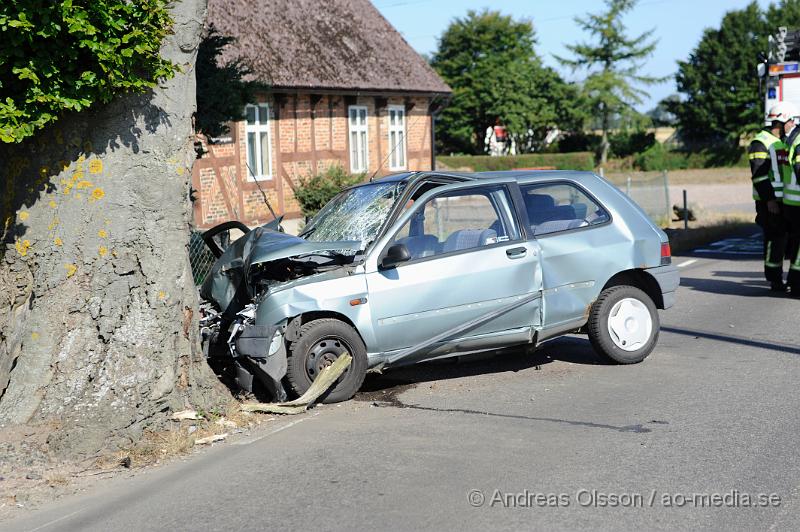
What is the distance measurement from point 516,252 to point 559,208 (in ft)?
2.53

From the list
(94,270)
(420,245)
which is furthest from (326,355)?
(94,270)

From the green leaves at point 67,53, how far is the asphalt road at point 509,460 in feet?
7.63

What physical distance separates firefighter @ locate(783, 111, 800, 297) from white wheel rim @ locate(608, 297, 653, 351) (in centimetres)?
443

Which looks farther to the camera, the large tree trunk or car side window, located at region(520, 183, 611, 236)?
car side window, located at region(520, 183, 611, 236)

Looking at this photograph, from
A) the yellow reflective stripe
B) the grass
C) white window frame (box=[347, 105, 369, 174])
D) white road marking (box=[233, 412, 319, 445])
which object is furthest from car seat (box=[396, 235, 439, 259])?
white window frame (box=[347, 105, 369, 174])

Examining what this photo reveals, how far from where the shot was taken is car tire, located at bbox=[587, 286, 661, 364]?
28.6 feet

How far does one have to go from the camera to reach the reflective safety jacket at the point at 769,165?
12703 millimetres

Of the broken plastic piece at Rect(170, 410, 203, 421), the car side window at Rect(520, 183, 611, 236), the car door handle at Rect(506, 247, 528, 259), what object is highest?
the car side window at Rect(520, 183, 611, 236)

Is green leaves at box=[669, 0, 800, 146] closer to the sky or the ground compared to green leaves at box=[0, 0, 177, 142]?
closer to the sky

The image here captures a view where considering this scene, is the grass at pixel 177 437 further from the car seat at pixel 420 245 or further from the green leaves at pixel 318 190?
the green leaves at pixel 318 190

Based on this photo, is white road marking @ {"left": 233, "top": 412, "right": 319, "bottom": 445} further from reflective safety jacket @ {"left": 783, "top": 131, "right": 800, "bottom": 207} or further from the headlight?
reflective safety jacket @ {"left": 783, "top": 131, "right": 800, "bottom": 207}

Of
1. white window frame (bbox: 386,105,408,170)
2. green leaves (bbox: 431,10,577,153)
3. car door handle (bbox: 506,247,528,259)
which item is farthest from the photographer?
green leaves (bbox: 431,10,577,153)

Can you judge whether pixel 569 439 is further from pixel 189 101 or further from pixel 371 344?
pixel 189 101

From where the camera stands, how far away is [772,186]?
12.8 m
